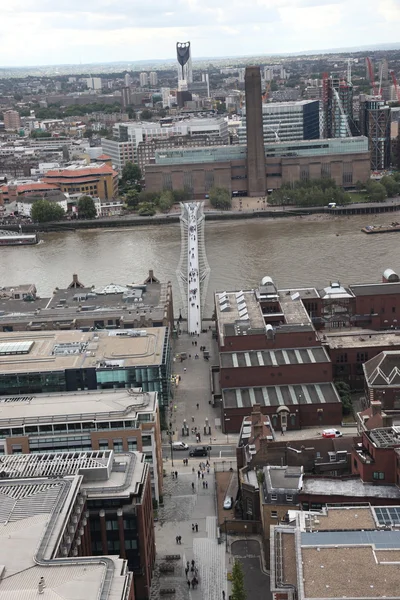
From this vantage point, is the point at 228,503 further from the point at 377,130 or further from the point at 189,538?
the point at 377,130

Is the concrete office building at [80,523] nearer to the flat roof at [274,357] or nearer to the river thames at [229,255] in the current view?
the flat roof at [274,357]

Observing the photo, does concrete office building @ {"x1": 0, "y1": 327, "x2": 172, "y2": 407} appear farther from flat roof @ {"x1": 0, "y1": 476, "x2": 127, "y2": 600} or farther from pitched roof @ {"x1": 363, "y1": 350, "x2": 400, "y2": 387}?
flat roof @ {"x1": 0, "y1": 476, "x2": 127, "y2": 600}

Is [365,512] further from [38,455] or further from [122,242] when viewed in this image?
[122,242]

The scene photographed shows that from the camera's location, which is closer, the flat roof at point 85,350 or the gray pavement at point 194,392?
the gray pavement at point 194,392

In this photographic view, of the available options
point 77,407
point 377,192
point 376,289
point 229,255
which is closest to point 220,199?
point 377,192

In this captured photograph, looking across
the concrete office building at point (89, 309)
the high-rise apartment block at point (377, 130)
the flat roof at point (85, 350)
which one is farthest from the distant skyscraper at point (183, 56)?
the flat roof at point (85, 350)

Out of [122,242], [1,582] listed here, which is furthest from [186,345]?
[122,242]
